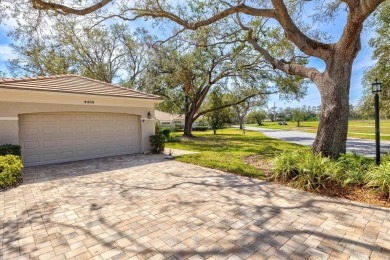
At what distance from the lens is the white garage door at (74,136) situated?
8461 millimetres

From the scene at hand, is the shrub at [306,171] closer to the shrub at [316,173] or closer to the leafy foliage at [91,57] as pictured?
the shrub at [316,173]

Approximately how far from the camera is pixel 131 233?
3512mm

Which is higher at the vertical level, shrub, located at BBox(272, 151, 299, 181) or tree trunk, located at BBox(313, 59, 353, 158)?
tree trunk, located at BBox(313, 59, 353, 158)

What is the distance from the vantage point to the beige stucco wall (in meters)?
7.75

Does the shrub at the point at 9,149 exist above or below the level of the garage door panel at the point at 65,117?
below

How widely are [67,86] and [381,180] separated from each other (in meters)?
11.2

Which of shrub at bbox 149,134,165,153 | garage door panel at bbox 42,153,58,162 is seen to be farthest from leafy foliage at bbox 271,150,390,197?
garage door panel at bbox 42,153,58,162

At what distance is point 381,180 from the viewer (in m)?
5.00

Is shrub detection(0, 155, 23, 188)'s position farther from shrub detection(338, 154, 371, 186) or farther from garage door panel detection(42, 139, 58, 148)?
shrub detection(338, 154, 371, 186)

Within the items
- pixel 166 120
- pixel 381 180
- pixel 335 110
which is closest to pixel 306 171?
pixel 381 180

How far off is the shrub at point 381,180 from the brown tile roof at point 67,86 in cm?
959

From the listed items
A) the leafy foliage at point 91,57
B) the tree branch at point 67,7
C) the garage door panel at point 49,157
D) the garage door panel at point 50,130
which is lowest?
the garage door panel at point 49,157

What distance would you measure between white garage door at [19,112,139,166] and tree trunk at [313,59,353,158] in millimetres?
8658

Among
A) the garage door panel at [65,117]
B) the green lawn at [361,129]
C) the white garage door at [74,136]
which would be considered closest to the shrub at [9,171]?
the white garage door at [74,136]
